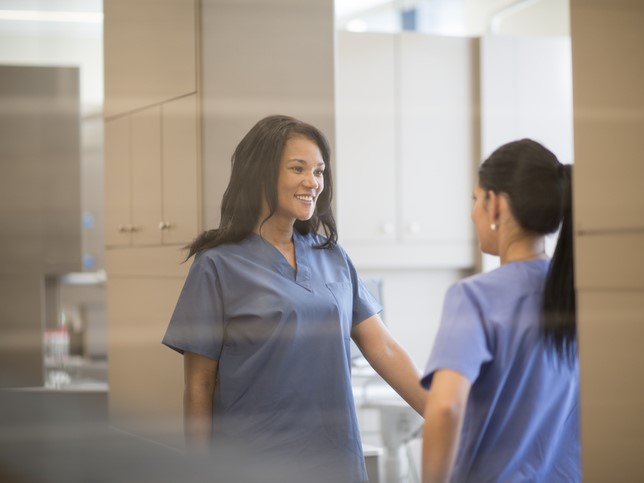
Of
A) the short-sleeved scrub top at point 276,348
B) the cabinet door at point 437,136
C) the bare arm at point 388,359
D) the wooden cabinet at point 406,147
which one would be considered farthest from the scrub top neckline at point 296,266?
the cabinet door at point 437,136

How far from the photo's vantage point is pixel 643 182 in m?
0.63

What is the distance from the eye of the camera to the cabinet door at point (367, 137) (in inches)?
89.0

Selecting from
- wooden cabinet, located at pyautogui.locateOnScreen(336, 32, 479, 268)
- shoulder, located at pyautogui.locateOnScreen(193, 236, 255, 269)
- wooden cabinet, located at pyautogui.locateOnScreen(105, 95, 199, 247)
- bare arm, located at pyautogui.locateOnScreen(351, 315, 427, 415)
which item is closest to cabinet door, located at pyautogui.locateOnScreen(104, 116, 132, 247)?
wooden cabinet, located at pyautogui.locateOnScreen(105, 95, 199, 247)

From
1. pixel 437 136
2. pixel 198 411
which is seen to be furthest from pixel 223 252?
pixel 437 136

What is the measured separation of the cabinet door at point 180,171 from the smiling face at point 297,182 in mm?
105

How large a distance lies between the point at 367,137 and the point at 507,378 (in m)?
1.61

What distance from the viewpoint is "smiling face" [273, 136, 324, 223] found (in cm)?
94

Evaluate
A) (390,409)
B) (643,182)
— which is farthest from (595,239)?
(390,409)

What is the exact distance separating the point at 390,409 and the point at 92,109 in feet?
4.46

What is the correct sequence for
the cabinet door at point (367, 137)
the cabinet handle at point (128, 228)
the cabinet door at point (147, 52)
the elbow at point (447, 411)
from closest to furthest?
the elbow at point (447, 411) < the cabinet door at point (147, 52) < the cabinet handle at point (128, 228) < the cabinet door at point (367, 137)

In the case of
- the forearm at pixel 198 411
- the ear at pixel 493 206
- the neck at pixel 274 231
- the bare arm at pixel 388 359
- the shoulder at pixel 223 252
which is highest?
the ear at pixel 493 206

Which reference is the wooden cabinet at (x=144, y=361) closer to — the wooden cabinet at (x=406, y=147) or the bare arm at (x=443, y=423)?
the bare arm at (x=443, y=423)

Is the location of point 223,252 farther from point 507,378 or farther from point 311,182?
point 507,378

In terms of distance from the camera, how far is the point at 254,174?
939 millimetres
